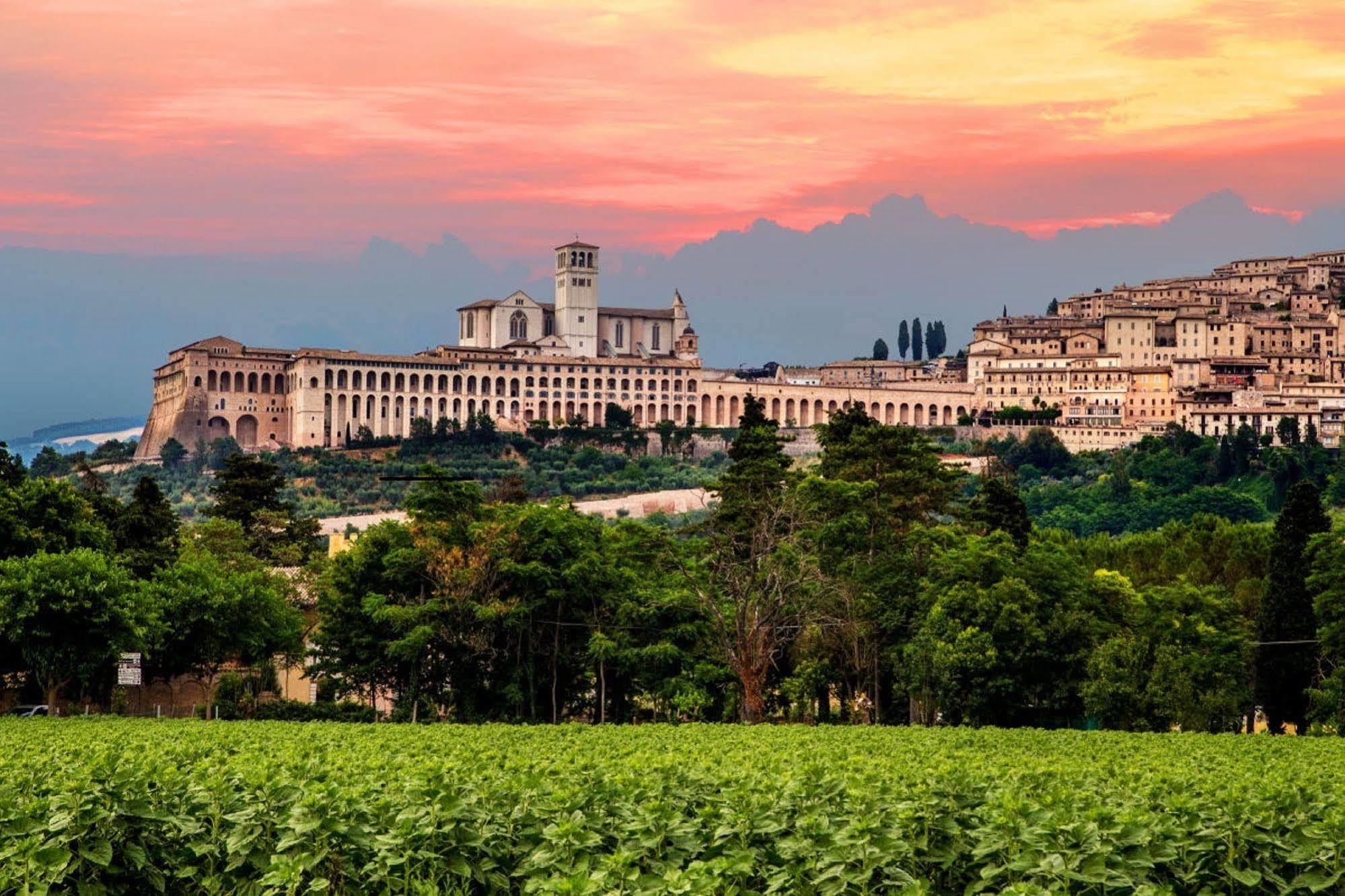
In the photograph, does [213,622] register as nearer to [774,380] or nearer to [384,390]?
[384,390]

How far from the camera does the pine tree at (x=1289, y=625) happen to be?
1732 inches

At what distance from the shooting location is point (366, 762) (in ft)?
60.2

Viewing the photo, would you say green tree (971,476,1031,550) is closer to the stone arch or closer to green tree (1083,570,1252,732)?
green tree (1083,570,1252,732)

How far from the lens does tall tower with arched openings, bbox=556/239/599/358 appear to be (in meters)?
170

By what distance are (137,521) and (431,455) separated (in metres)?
85.6

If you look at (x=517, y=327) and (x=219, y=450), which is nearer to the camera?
(x=219, y=450)

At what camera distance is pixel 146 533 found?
5059 cm

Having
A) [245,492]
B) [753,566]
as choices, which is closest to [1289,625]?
[753,566]

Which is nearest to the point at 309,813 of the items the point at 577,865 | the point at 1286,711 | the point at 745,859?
the point at 577,865

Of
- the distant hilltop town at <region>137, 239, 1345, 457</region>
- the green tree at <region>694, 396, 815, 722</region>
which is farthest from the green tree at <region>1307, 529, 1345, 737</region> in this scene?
the distant hilltop town at <region>137, 239, 1345, 457</region>

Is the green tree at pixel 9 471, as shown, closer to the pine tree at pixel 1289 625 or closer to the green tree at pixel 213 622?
the green tree at pixel 213 622

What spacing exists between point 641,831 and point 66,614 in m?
25.7

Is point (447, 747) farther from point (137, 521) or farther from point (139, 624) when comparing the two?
point (137, 521)

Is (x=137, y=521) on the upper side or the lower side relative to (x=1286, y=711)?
upper
